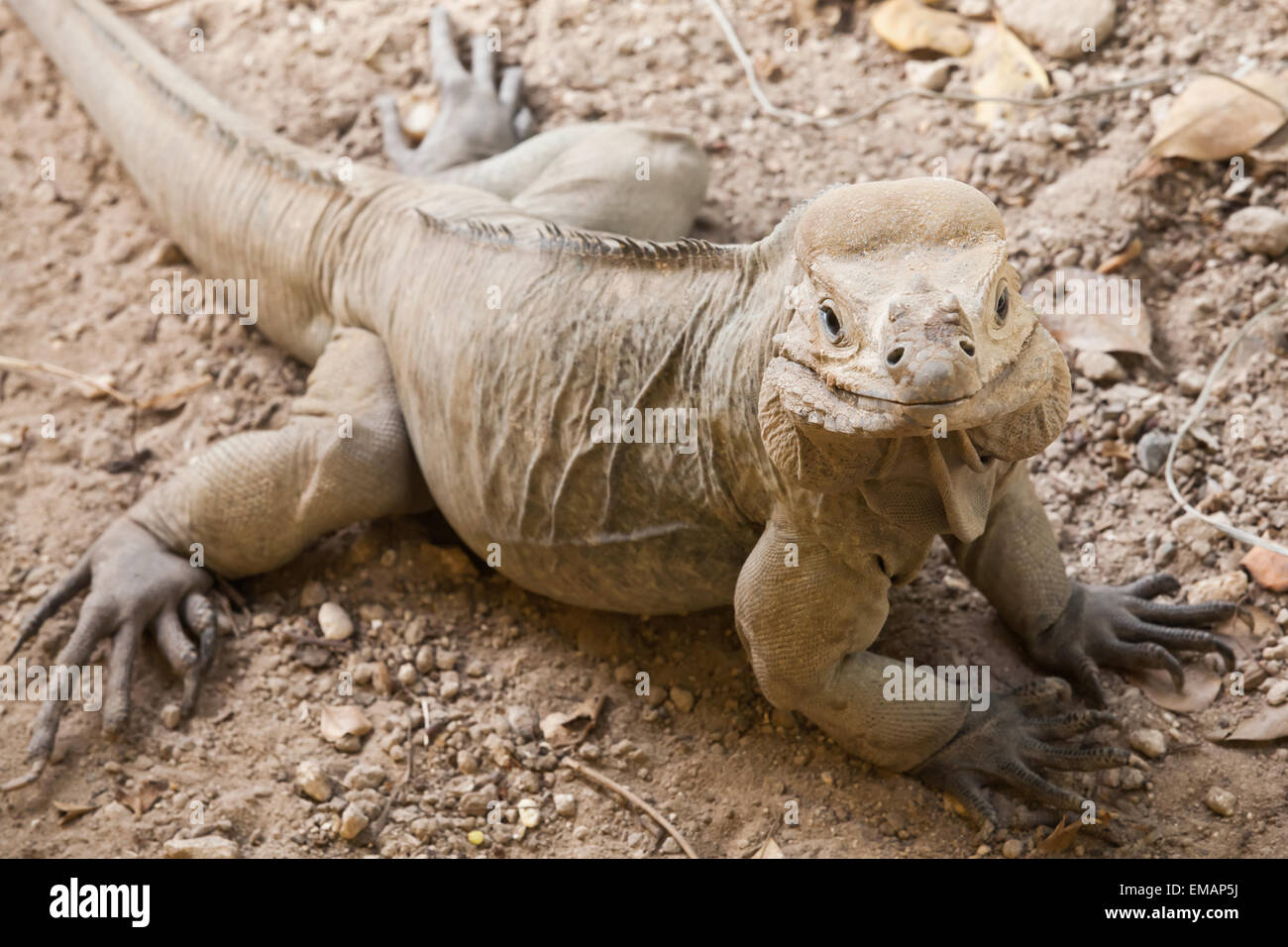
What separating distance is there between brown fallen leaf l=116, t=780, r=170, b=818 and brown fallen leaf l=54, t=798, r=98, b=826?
88mm

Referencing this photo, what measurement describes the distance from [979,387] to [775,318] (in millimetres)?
→ 745

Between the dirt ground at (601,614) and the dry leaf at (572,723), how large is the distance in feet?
0.11

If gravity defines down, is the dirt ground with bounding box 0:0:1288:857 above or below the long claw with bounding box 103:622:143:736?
above

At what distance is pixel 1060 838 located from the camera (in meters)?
3.66

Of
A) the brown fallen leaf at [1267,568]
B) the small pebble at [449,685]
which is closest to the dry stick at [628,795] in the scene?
the small pebble at [449,685]

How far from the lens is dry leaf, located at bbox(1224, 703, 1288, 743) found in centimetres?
377

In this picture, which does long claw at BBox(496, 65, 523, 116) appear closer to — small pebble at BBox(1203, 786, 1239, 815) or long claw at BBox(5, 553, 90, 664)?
long claw at BBox(5, 553, 90, 664)

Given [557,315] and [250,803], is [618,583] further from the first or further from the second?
[250,803]

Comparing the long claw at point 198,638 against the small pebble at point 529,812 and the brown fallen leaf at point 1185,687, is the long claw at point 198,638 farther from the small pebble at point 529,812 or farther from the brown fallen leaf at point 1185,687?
the brown fallen leaf at point 1185,687

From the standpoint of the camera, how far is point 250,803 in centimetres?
404

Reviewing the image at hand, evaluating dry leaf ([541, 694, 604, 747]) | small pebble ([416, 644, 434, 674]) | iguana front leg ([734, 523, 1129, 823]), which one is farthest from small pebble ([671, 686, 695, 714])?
small pebble ([416, 644, 434, 674])

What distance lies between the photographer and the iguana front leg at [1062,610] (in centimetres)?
400

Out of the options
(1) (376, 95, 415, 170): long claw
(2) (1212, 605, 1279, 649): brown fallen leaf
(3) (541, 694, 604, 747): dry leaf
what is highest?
(1) (376, 95, 415, 170): long claw

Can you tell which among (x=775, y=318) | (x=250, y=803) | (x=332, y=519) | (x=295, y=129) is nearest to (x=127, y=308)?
(x=295, y=129)
